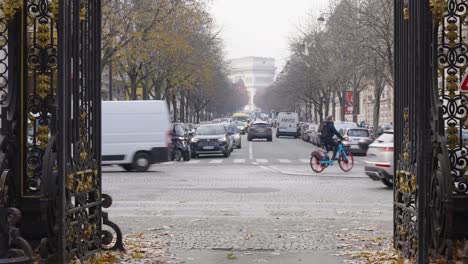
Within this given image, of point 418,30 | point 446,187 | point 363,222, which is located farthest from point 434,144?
point 363,222

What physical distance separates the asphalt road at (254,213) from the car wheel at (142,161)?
60.0 inches

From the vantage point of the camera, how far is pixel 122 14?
41.9 meters

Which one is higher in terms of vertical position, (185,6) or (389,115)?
(185,6)

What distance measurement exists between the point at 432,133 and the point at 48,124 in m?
3.83

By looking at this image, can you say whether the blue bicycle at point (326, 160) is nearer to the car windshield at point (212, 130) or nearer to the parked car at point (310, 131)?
the car windshield at point (212, 130)

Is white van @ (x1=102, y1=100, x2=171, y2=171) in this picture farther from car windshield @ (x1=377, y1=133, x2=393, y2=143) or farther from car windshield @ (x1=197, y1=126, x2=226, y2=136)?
car windshield @ (x1=197, y1=126, x2=226, y2=136)

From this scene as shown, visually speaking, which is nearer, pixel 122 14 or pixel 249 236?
pixel 249 236

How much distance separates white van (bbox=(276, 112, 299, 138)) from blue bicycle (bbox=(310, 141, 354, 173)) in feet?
178

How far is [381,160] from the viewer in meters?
20.2

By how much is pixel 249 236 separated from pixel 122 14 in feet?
105

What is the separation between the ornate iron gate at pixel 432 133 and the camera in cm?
765

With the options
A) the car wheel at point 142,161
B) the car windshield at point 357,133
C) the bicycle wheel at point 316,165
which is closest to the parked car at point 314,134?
the car windshield at point 357,133

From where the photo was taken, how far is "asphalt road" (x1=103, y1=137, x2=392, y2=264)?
10.3 m

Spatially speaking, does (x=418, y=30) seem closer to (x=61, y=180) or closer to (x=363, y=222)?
(x=61, y=180)
